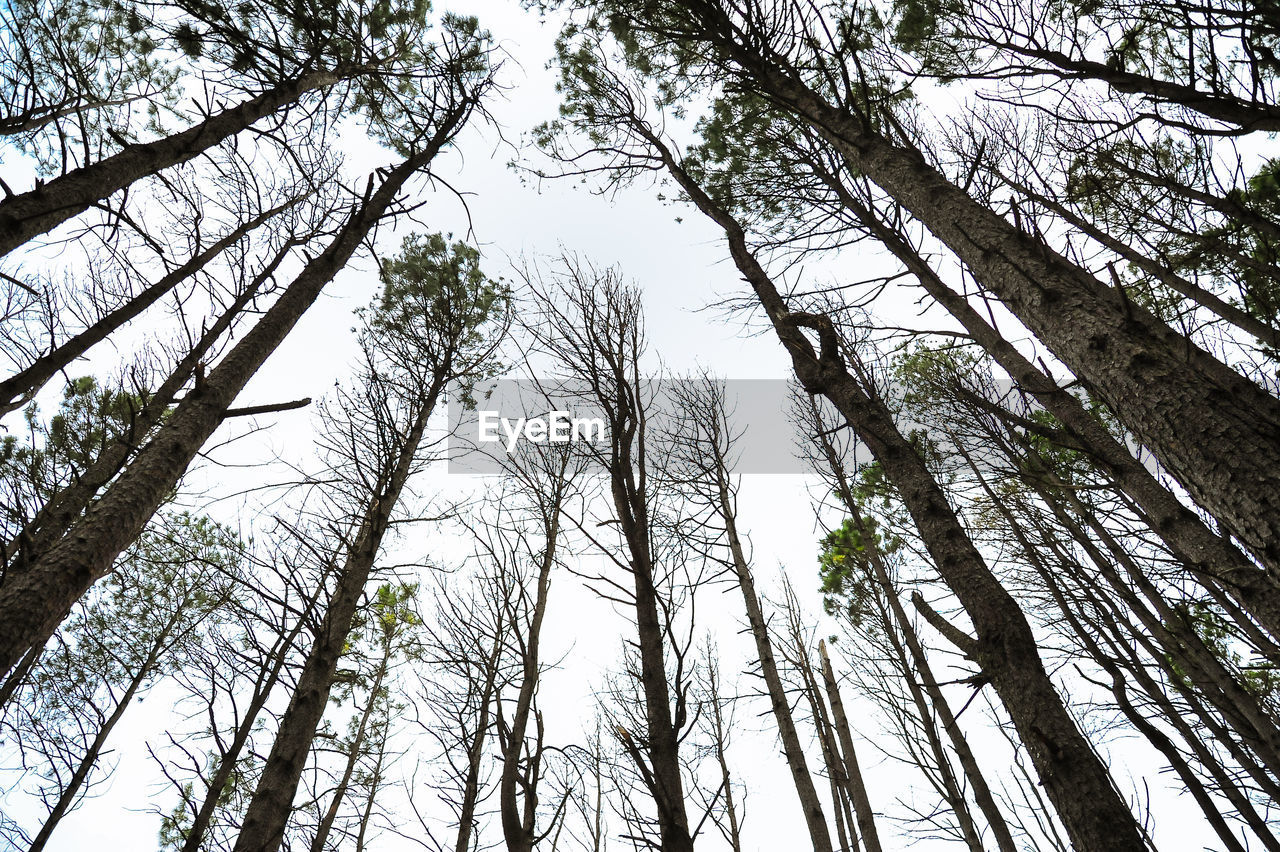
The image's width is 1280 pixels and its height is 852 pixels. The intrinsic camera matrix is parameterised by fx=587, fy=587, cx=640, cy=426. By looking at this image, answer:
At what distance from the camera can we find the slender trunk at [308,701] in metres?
3.53

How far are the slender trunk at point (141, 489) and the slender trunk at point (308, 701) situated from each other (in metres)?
2.17

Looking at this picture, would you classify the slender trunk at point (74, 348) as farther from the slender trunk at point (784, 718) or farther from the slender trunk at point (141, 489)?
the slender trunk at point (784, 718)

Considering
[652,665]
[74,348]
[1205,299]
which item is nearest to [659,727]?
[652,665]

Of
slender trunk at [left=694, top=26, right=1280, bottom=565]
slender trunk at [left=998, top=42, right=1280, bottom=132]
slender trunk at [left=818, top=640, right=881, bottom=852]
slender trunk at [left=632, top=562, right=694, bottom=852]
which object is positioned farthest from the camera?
slender trunk at [left=818, top=640, right=881, bottom=852]

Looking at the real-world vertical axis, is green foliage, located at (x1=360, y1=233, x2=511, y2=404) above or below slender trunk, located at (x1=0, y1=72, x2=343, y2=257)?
above

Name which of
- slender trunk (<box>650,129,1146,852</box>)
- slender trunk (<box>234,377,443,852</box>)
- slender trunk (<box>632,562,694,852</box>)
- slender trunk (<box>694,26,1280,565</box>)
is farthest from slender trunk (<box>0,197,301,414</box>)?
slender trunk (<box>694,26,1280,565</box>)

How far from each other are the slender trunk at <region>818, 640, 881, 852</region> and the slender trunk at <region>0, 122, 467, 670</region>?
7827 mm

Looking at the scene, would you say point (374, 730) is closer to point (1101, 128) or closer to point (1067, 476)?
point (1067, 476)

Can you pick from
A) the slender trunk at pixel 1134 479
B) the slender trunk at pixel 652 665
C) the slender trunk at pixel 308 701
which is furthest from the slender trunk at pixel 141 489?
the slender trunk at pixel 1134 479

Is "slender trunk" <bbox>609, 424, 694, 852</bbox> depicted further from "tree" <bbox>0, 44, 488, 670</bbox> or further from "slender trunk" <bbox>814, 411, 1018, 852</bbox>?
"slender trunk" <bbox>814, 411, 1018, 852</bbox>

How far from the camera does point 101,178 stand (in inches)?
122

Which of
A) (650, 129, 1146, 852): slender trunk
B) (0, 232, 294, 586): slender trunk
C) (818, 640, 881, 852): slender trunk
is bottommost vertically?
(650, 129, 1146, 852): slender trunk

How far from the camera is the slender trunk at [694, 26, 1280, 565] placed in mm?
1688

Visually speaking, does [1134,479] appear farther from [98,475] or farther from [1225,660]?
[98,475]
